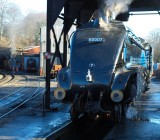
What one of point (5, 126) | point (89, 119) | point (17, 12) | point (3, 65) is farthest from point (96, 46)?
point (17, 12)

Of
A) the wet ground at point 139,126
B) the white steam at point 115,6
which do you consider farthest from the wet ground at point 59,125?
the white steam at point 115,6

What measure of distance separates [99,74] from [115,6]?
15.6 feet

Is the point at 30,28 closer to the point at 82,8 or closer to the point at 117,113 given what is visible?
the point at 82,8

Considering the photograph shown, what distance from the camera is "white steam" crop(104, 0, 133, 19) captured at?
14762 millimetres

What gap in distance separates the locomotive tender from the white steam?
1766 mm

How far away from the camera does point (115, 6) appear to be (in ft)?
50.2

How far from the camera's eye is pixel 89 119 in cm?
1319

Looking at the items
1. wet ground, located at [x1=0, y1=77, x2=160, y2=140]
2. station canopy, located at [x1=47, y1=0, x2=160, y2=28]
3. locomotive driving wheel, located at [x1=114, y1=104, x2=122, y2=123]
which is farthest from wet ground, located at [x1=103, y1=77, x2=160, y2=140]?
station canopy, located at [x1=47, y1=0, x2=160, y2=28]

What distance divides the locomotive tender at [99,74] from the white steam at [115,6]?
69.5 inches

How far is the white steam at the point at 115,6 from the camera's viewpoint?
14762mm

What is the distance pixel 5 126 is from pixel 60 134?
1730 millimetres

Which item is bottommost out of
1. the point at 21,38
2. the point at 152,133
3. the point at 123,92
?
the point at 152,133

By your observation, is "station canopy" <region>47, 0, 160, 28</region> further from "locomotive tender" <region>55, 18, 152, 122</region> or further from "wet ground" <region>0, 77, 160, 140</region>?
"wet ground" <region>0, 77, 160, 140</region>

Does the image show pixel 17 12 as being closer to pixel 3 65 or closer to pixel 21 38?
pixel 21 38
